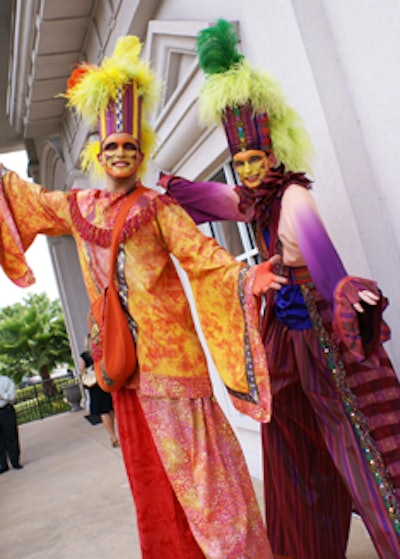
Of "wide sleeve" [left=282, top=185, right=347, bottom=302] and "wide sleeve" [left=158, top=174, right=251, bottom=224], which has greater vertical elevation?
"wide sleeve" [left=158, top=174, right=251, bottom=224]

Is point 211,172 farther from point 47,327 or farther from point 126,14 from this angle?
point 47,327

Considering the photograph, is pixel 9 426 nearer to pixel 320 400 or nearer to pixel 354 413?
pixel 320 400

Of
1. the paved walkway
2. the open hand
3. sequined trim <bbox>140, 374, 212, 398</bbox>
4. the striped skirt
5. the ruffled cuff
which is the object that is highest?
the open hand

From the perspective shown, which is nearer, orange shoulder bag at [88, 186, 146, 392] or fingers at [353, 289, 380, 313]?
fingers at [353, 289, 380, 313]

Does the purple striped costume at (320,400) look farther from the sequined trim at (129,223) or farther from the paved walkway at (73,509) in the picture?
the paved walkway at (73,509)

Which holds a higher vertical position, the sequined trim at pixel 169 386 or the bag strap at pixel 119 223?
the bag strap at pixel 119 223

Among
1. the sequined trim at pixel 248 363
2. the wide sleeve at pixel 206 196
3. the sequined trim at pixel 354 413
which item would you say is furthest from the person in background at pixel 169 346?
Result: the sequined trim at pixel 354 413

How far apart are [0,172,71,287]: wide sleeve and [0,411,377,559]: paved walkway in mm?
1836

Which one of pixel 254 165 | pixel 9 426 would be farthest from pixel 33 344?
pixel 254 165

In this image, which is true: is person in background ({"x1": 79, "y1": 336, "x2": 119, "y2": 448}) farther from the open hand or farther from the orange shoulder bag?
the open hand

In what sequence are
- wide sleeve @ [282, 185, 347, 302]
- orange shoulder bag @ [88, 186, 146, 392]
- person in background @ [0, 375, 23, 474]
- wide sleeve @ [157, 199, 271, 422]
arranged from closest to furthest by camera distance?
wide sleeve @ [282, 185, 347, 302] → wide sleeve @ [157, 199, 271, 422] → orange shoulder bag @ [88, 186, 146, 392] → person in background @ [0, 375, 23, 474]

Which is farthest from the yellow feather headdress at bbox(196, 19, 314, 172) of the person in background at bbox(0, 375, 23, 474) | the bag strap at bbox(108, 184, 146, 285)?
the person in background at bbox(0, 375, 23, 474)

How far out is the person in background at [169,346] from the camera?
221 cm

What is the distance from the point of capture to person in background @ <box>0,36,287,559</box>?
221 cm
